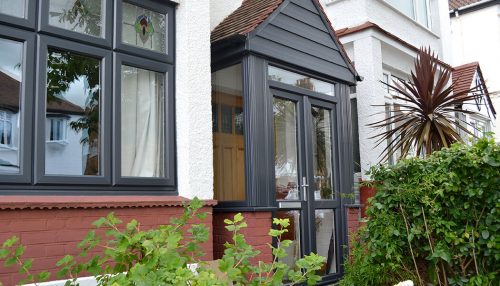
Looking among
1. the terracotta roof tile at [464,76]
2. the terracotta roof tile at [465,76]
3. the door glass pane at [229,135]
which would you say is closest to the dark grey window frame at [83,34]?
the door glass pane at [229,135]

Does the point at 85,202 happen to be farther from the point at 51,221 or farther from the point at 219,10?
the point at 219,10

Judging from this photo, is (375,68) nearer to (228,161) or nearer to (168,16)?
(228,161)

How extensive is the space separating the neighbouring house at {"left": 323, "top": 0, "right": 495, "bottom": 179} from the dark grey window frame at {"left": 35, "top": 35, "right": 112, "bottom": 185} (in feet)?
13.0

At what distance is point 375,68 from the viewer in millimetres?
7695

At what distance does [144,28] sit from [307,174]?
8.40 feet

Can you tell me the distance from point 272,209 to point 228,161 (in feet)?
2.46

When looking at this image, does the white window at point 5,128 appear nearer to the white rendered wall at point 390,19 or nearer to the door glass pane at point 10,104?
the door glass pane at point 10,104

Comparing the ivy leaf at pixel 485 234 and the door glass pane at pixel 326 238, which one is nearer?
the ivy leaf at pixel 485 234

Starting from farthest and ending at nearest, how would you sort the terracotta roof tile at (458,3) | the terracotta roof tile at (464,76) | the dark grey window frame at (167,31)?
the terracotta roof tile at (458,3), the terracotta roof tile at (464,76), the dark grey window frame at (167,31)

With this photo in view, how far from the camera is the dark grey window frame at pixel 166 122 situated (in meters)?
3.95

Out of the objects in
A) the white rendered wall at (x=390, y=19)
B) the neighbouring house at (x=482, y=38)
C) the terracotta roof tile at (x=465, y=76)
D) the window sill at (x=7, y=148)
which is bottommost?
the window sill at (x=7, y=148)

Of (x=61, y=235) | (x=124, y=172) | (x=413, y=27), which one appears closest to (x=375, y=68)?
(x=413, y=27)

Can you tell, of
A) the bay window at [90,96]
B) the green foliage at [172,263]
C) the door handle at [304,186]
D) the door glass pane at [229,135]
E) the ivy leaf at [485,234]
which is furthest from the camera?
the door handle at [304,186]

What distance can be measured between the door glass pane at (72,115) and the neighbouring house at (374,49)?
406 cm
